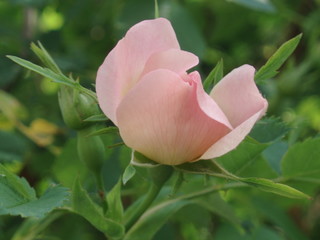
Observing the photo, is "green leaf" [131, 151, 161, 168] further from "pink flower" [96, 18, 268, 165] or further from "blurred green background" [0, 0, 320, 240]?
"blurred green background" [0, 0, 320, 240]

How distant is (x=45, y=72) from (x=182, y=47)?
549 millimetres

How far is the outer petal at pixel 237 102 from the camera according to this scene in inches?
22.0

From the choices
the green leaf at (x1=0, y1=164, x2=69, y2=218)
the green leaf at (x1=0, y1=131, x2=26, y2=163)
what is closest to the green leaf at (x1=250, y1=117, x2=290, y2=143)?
the green leaf at (x1=0, y1=164, x2=69, y2=218)

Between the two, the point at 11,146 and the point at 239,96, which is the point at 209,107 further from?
the point at 11,146

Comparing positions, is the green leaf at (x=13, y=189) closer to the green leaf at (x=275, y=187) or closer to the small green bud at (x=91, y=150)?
the small green bud at (x=91, y=150)

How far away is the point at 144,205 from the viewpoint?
0.66m

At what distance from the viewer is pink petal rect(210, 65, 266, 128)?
575 mm

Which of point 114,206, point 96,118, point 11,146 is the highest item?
point 96,118

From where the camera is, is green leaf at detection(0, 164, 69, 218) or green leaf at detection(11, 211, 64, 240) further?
green leaf at detection(11, 211, 64, 240)

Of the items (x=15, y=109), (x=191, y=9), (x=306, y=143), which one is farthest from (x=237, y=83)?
(x=191, y=9)

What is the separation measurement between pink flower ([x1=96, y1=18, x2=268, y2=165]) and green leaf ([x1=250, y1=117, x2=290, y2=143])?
15 cm

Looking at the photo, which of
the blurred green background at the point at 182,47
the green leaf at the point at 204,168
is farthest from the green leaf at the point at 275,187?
the blurred green background at the point at 182,47

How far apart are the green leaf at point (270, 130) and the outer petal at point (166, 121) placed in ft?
0.55

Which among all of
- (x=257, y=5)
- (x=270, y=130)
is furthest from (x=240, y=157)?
(x=257, y=5)
